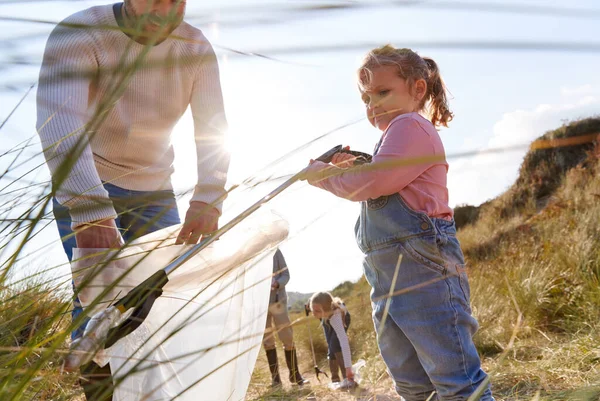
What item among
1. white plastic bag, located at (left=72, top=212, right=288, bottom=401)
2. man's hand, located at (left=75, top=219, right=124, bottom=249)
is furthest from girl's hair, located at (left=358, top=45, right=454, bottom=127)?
man's hand, located at (left=75, top=219, right=124, bottom=249)

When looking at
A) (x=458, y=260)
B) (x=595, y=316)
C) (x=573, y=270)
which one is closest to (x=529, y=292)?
(x=573, y=270)

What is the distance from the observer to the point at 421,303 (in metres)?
1.79

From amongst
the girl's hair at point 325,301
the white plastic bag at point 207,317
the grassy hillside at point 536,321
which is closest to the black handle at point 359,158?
the white plastic bag at point 207,317

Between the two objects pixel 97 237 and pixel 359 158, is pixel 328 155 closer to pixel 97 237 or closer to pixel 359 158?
pixel 359 158

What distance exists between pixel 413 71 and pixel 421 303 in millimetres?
929

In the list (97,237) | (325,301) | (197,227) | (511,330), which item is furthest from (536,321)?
(97,237)

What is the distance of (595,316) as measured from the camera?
12.3ft

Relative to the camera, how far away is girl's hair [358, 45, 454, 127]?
2.13m

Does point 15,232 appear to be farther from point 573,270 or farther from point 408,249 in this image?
point 573,270

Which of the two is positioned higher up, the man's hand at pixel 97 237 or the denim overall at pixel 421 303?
the man's hand at pixel 97 237

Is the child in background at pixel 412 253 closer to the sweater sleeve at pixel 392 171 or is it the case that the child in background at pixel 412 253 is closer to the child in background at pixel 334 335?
the sweater sleeve at pixel 392 171

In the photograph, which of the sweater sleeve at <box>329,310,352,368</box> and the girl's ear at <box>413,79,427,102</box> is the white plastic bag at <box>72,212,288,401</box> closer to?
the girl's ear at <box>413,79,427,102</box>

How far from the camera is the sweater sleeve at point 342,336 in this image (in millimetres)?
4653

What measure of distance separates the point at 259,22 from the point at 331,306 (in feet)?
15.9
